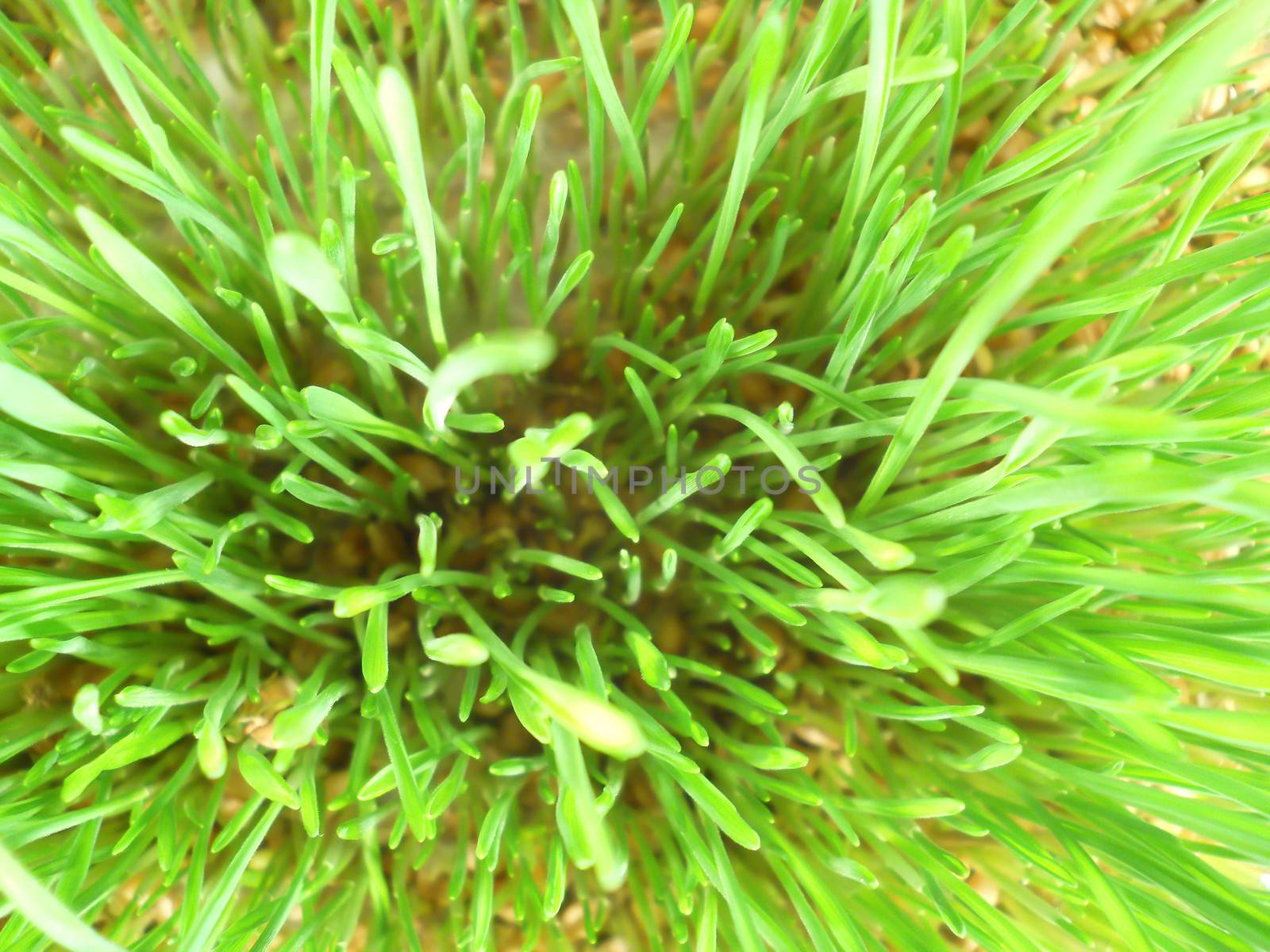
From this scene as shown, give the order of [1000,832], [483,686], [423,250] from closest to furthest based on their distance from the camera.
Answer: [423,250], [1000,832], [483,686]

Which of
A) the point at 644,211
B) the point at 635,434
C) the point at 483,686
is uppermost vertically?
the point at 644,211

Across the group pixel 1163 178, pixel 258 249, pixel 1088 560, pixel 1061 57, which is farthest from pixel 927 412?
pixel 1061 57

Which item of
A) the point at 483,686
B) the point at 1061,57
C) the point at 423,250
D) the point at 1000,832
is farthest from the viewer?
the point at 1061,57

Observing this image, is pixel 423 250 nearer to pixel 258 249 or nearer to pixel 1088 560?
pixel 258 249

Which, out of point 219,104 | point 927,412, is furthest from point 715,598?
point 219,104

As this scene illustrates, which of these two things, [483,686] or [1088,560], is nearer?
[1088,560]

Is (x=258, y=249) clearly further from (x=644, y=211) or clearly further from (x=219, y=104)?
(x=644, y=211)

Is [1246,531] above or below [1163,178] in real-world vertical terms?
below
